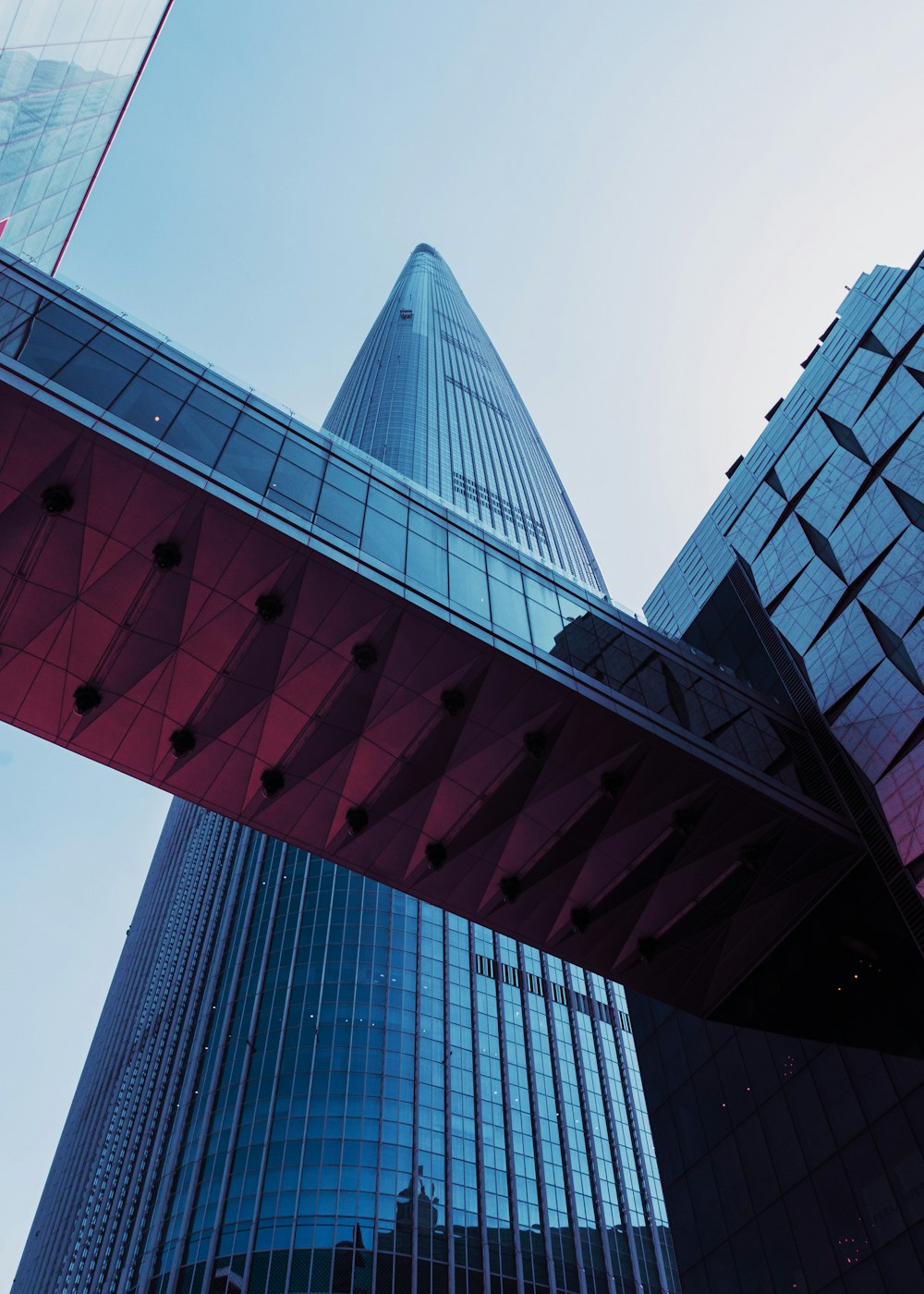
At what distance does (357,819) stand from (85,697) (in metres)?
7.42

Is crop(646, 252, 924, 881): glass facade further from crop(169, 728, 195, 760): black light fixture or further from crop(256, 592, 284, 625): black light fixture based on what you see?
crop(169, 728, 195, 760): black light fixture

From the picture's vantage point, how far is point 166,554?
21391mm

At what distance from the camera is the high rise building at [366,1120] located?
259 feet

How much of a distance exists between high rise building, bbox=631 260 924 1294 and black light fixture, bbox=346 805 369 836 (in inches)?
465

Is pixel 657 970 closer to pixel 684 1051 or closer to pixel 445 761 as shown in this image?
pixel 684 1051

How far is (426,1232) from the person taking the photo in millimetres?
79938

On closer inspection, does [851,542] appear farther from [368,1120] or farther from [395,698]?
[368,1120]

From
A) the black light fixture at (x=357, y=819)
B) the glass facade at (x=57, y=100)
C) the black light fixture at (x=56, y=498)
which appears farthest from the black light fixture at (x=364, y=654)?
the glass facade at (x=57, y=100)

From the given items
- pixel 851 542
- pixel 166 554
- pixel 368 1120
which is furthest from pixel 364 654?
pixel 368 1120

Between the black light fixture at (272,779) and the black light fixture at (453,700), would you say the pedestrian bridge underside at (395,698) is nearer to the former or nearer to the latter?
the black light fixture at (453,700)

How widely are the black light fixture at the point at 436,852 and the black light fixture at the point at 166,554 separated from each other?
10275mm

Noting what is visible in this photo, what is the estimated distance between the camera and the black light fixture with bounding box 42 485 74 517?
20.4 meters

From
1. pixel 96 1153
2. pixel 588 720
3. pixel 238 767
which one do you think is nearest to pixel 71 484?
pixel 238 767

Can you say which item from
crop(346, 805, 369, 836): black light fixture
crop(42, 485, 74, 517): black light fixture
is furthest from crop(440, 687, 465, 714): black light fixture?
crop(42, 485, 74, 517): black light fixture
